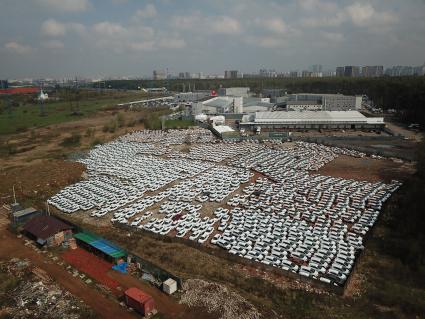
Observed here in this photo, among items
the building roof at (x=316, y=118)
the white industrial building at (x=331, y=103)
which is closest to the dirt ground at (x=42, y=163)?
the building roof at (x=316, y=118)

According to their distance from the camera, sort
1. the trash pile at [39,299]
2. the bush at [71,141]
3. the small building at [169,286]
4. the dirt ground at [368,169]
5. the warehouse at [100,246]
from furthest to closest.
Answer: the bush at [71,141], the dirt ground at [368,169], the warehouse at [100,246], the small building at [169,286], the trash pile at [39,299]

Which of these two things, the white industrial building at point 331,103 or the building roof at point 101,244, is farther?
the white industrial building at point 331,103

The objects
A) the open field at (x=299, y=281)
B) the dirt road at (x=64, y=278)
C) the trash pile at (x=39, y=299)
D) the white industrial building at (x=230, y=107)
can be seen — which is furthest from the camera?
the white industrial building at (x=230, y=107)

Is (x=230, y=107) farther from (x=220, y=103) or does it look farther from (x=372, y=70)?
(x=372, y=70)

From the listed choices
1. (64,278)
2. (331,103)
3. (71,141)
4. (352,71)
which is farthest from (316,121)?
(352,71)

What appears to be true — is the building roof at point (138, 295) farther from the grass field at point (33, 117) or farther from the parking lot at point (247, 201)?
the grass field at point (33, 117)
